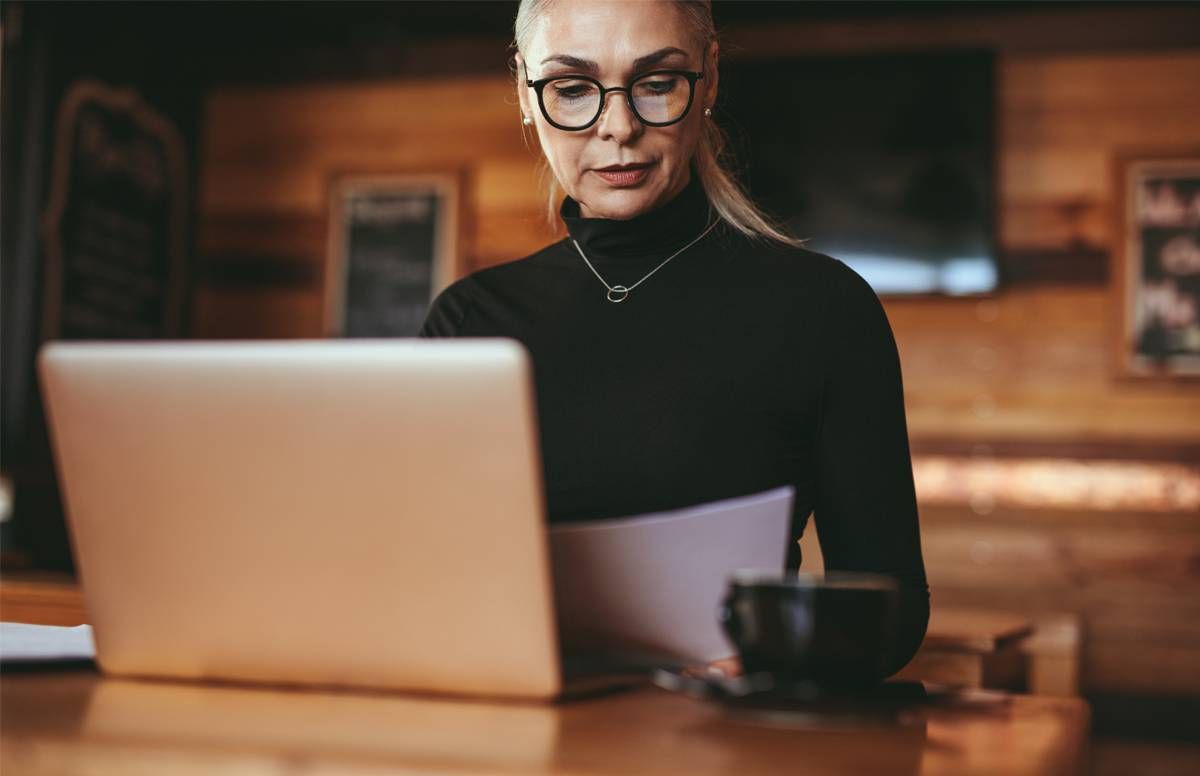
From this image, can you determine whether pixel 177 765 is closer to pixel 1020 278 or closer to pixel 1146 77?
pixel 1020 278

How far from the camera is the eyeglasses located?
3.84 feet

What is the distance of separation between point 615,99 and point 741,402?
0.29m

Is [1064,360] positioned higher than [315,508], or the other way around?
[1064,360]

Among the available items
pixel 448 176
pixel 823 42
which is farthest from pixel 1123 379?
pixel 448 176

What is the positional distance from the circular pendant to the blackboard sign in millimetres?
2533

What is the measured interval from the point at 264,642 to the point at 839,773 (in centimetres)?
34

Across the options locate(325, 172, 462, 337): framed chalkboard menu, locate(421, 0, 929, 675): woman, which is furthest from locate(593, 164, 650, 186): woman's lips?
locate(325, 172, 462, 337): framed chalkboard menu

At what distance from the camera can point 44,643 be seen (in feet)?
2.91

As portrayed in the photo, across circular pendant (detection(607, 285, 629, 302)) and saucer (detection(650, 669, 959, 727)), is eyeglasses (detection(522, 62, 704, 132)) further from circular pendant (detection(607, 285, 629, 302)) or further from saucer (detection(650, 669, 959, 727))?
saucer (detection(650, 669, 959, 727))

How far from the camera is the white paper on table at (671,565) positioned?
0.77 meters

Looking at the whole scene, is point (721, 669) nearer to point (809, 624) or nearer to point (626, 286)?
point (809, 624)

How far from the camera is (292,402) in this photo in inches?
26.9

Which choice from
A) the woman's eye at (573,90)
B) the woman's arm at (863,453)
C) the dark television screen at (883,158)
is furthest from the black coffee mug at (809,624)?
the dark television screen at (883,158)

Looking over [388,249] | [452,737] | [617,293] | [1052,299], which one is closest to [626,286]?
[617,293]
